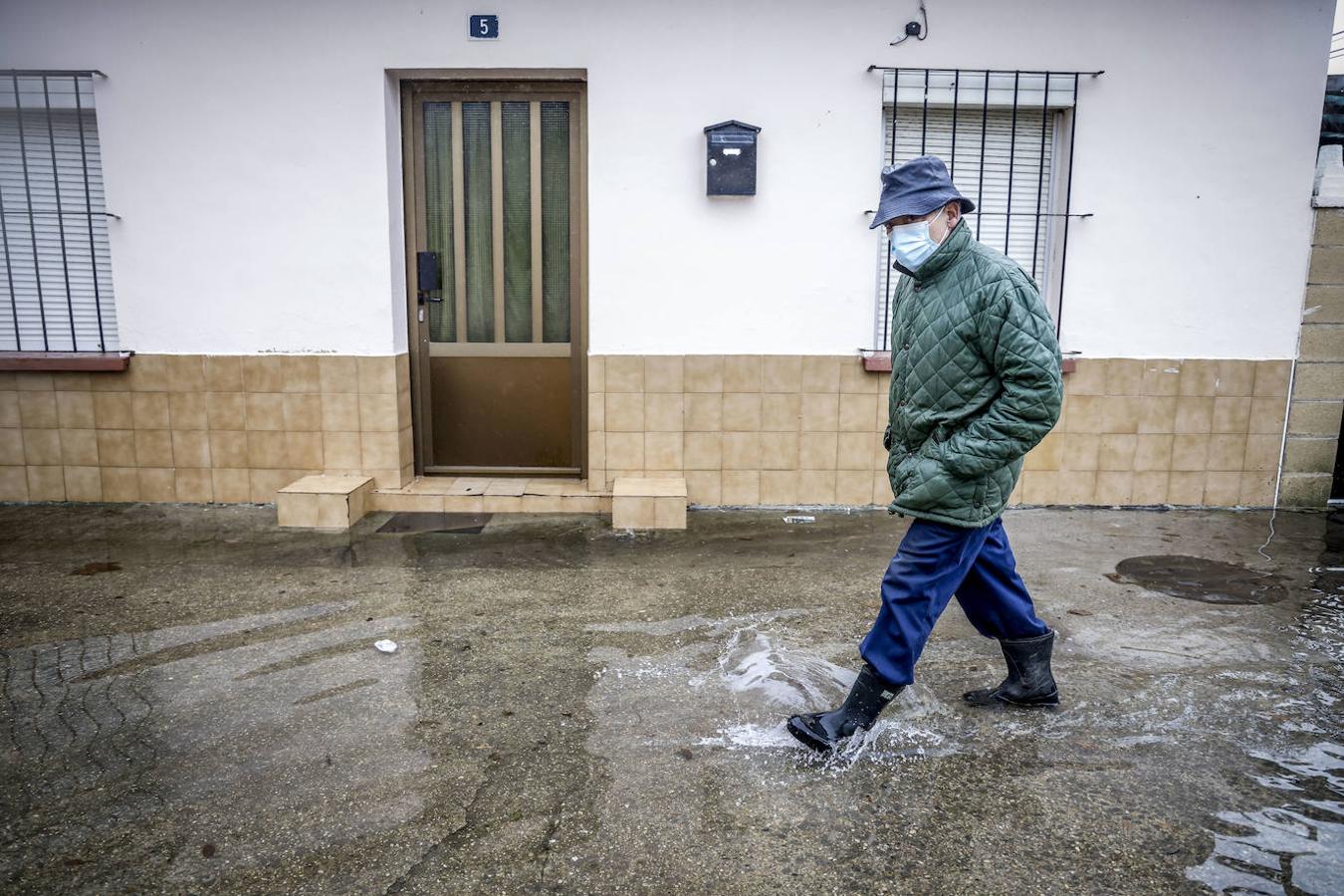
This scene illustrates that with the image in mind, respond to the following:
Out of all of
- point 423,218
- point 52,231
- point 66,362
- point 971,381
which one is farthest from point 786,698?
point 52,231

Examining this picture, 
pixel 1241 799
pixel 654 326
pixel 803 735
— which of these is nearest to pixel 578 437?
pixel 654 326

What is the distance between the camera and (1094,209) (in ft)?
18.9

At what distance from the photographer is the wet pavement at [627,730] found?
7.84ft

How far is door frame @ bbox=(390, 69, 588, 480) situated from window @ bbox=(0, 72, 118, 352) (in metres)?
1.88

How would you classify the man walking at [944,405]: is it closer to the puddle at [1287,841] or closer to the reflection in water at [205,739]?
the puddle at [1287,841]

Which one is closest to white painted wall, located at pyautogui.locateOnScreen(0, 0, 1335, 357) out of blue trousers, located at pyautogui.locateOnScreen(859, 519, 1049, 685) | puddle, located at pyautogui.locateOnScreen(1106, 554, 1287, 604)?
puddle, located at pyautogui.locateOnScreen(1106, 554, 1287, 604)

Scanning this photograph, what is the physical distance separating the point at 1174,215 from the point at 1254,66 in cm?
98

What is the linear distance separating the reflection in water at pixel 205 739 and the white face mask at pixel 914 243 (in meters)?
2.19

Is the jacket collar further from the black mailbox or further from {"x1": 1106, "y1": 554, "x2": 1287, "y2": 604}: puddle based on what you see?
the black mailbox

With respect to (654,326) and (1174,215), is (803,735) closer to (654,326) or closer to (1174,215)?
(654,326)

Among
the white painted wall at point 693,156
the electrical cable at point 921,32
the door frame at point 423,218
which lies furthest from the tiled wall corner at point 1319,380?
the door frame at point 423,218

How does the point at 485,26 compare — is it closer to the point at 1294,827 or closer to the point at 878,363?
the point at 878,363

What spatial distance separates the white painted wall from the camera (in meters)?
5.50

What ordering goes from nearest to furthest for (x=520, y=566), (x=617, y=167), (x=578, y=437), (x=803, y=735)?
(x=803, y=735) → (x=520, y=566) → (x=617, y=167) → (x=578, y=437)
